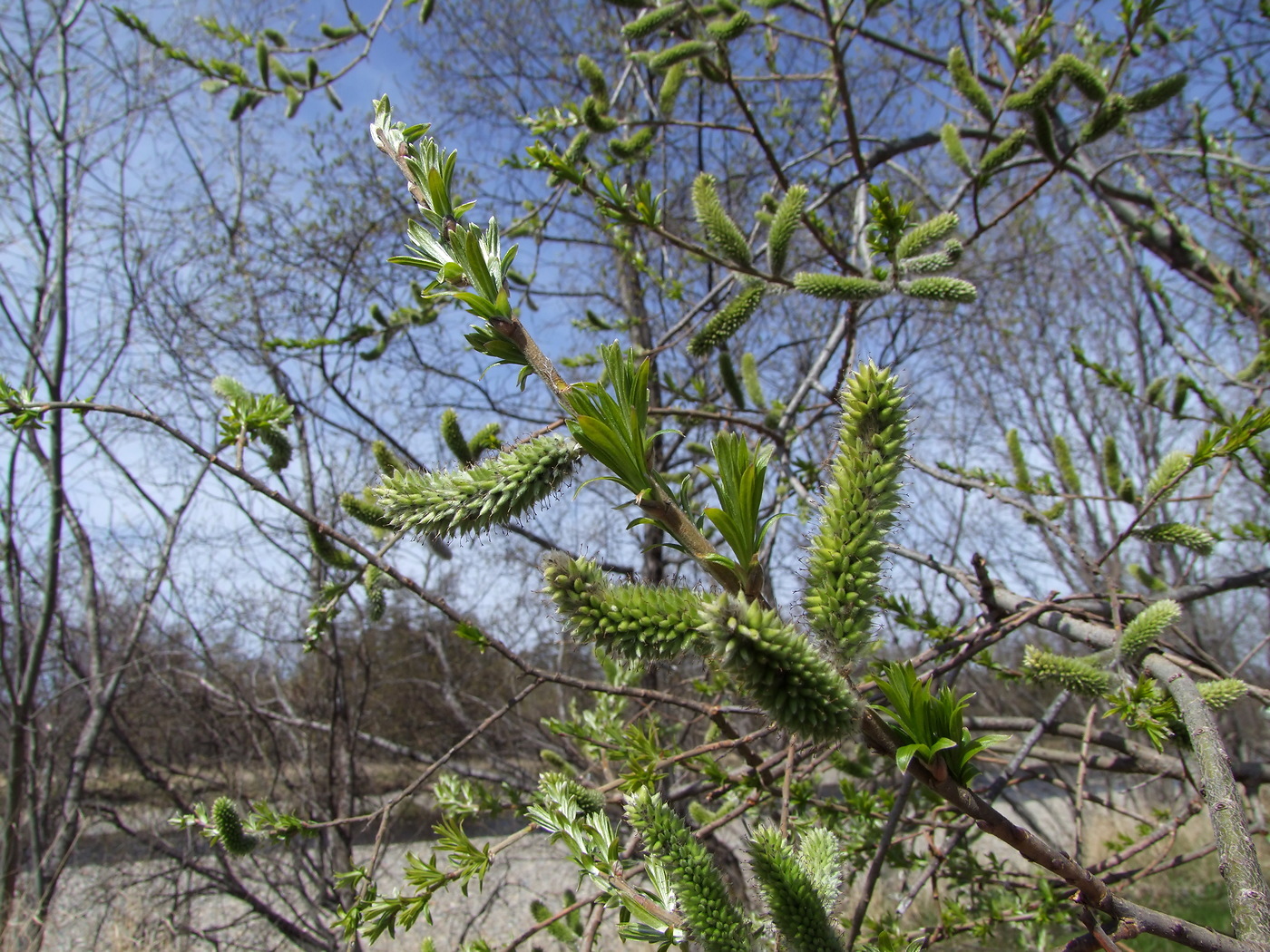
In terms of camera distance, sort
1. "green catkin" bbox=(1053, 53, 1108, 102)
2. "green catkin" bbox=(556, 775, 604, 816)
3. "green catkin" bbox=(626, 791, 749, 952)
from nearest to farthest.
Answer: "green catkin" bbox=(626, 791, 749, 952)
"green catkin" bbox=(556, 775, 604, 816)
"green catkin" bbox=(1053, 53, 1108, 102)

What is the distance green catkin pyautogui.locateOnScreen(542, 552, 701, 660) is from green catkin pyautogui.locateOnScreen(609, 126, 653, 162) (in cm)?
241

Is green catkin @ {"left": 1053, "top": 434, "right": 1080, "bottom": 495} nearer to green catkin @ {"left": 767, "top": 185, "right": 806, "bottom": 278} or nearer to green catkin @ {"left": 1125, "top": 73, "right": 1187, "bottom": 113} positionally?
green catkin @ {"left": 1125, "top": 73, "right": 1187, "bottom": 113}

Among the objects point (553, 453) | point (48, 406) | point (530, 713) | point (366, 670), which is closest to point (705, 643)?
point (553, 453)

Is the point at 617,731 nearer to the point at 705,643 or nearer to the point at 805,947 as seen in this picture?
the point at 805,947

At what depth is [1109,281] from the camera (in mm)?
10180

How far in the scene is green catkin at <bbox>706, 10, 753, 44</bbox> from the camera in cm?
250

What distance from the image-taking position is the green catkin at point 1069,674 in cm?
144

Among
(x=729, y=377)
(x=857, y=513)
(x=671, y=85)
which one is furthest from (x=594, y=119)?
(x=857, y=513)

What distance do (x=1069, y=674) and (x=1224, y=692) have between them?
0.32m

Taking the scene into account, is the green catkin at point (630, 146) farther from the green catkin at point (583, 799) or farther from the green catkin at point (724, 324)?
the green catkin at point (583, 799)

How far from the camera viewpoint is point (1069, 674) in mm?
1463

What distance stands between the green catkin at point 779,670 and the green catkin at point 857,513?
0.06 m

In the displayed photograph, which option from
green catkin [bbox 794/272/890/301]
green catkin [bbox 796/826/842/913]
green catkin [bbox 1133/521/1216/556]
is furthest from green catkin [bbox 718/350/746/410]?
green catkin [bbox 796/826/842/913]

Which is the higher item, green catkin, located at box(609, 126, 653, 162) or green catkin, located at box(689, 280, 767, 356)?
green catkin, located at box(609, 126, 653, 162)
